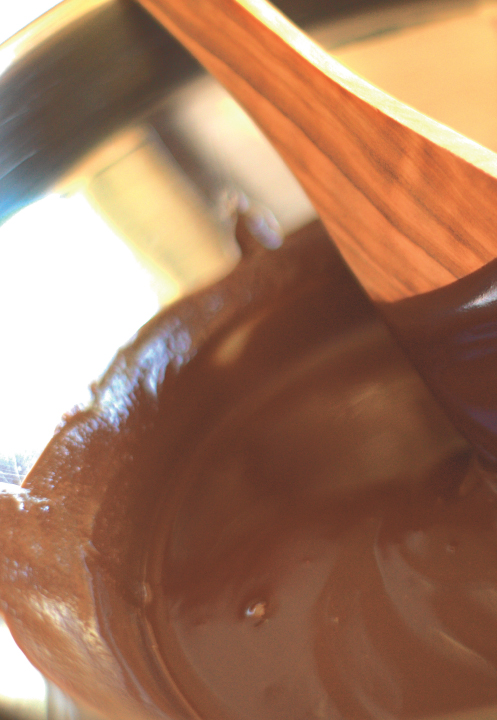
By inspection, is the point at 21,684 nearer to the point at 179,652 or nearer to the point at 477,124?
the point at 179,652

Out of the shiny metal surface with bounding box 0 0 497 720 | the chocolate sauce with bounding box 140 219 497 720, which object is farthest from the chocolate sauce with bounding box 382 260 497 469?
the shiny metal surface with bounding box 0 0 497 720

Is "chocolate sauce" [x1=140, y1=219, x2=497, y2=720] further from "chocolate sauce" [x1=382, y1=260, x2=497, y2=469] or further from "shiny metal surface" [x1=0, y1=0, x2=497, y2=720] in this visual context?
"shiny metal surface" [x1=0, y1=0, x2=497, y2=720]

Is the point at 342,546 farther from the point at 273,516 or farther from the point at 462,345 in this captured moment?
the point at 462,345

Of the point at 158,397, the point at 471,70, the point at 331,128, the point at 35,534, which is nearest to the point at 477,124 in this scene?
the point at 471,70

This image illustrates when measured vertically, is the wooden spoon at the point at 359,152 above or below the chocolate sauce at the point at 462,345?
above

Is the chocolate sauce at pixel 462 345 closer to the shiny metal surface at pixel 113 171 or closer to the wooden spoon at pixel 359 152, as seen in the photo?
the wooden spoon at pixel 359 152

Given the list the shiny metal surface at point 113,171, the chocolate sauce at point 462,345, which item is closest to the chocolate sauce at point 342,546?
the chocolate sauce at point 462,345
